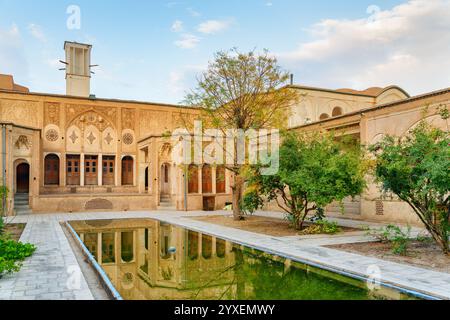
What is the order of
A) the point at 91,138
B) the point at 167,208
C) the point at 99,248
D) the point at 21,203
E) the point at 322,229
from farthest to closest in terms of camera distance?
1. the point at 91,138
2. the point at 167,208
3. the point at 21,203
4. the point at 322,229
5. the point at 99,248

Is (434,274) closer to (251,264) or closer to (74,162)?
(251,264)

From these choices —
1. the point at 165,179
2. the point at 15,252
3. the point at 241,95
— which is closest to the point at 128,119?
the point at 165,179

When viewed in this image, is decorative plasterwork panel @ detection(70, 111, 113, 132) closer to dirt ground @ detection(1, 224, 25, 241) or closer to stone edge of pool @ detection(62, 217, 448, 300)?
dirt ground @ detection(1, 224, 25, 241)

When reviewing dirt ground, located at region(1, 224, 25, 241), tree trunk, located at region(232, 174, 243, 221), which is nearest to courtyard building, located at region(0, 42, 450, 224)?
tree trunk, located at region(232, 174, 243, 221)

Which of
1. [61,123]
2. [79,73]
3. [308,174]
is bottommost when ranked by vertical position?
[308,174]

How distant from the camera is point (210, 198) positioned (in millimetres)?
24859

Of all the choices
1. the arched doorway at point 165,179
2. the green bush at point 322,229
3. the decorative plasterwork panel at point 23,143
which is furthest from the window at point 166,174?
the green bush at point 322,229

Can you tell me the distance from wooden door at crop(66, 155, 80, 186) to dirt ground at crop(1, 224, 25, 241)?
11914 millimetres

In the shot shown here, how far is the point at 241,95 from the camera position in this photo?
55.5 ft

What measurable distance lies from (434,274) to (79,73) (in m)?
28.4

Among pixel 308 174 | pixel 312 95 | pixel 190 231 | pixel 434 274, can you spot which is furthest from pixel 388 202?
pixel 312 95

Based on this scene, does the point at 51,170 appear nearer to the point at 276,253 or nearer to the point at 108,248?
the point at 108,248

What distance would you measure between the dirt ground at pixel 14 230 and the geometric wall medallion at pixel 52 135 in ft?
39.7

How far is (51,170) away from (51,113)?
12.6ft
